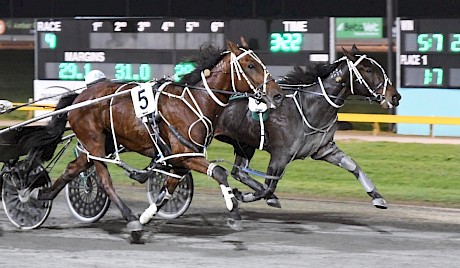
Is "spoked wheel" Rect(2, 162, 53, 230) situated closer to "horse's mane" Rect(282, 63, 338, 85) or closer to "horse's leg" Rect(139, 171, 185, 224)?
"horse's leg" Rect(139, 171, 185, 224)

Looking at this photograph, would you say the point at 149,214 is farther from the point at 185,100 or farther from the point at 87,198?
the point at 87,198

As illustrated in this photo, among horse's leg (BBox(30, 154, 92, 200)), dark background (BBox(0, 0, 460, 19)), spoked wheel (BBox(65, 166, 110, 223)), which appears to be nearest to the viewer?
horse's leg (BBox(30, 154, 92, 200))

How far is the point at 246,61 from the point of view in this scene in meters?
8.84

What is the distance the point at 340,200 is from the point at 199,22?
613 centimetres

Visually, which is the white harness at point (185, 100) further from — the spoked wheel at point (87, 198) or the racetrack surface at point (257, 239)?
the spoked wheel at point (87, 198)

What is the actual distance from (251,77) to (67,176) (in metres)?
1.88

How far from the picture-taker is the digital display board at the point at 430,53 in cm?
1614

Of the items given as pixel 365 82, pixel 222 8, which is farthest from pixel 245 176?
pixel 222 8

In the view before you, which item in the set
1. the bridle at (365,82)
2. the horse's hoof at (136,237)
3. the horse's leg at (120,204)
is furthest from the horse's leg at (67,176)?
the bridle at (365,82)

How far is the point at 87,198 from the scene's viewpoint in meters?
9.98

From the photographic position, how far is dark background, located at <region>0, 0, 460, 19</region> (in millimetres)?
19125

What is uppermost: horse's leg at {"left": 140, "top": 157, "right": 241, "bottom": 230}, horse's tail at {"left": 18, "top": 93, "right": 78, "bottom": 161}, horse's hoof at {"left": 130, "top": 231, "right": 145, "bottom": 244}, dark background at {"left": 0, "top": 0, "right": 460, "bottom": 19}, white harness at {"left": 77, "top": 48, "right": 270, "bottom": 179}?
dark background at {"left": 0, "top": 0, "right": 460, "bottom": 19}

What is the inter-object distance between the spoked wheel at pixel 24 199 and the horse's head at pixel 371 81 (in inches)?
113

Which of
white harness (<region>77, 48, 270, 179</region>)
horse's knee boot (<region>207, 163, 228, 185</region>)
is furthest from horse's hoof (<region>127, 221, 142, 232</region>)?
horse's knee boot (<region>207, 163, 228, 185</region>)
